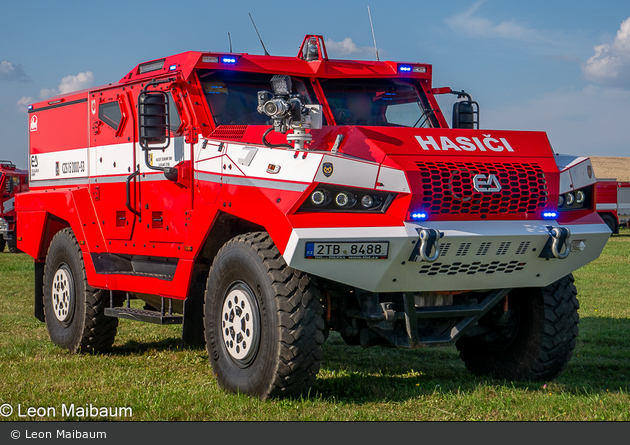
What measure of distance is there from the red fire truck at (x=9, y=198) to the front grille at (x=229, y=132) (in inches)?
803

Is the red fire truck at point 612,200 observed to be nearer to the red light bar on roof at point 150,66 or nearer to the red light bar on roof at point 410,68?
the red light bar on roof at point 410,68

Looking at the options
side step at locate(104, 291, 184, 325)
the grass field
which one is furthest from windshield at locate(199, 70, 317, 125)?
the grass field

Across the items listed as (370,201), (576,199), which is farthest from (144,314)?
(576,199)

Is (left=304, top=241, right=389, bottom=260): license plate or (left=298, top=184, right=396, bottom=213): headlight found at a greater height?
(left=298, top=184, right=396, bottom=213): headlight

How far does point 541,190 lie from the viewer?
233 inches

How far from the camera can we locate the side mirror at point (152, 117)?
6.88 meters

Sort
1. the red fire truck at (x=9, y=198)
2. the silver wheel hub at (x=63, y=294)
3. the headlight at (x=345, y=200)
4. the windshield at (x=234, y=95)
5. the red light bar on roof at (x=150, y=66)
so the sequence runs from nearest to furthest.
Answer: the headlight at (x=345, y=200) < the windshield at (x=234, y=95) < the red light bar on roof at (x=150, y=66) < the silver wheel hub at (x=63, y=294) < the red fire truck at (x=9, y=198)

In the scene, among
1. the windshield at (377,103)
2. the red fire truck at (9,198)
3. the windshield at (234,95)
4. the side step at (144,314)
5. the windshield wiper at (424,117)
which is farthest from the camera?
the red fire truck at (9,198)

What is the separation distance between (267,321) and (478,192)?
5.74 ft

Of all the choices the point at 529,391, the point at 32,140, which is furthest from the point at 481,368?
the point at 32,140

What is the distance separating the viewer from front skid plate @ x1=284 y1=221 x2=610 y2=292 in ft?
17.6

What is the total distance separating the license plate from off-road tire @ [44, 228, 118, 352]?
390cm

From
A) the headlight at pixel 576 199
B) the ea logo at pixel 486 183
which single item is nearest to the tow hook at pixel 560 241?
the headlight at pixel 576 199

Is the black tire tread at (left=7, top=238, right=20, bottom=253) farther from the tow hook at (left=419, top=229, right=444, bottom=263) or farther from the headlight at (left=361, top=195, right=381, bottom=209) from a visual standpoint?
the tow hook at (left=419, top=229, right=444, bottom=263)
